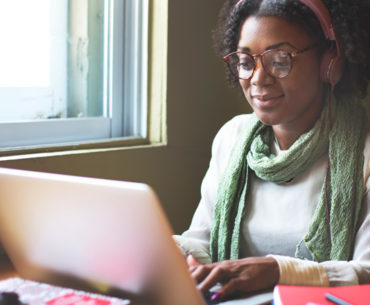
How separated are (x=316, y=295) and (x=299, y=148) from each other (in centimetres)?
58

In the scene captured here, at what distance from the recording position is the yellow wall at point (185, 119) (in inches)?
78.1

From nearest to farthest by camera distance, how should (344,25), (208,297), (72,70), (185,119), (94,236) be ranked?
(94,236) → (208,297) → (344,25) → (72,70) → (185,119)

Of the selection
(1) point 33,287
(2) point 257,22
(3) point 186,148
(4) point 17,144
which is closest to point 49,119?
(4) point 17,144

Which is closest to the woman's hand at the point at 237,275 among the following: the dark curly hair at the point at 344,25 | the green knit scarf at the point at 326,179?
the green knit scarf at the point at 326,179

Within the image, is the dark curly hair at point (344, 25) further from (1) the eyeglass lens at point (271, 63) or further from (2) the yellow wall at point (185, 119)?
(2) the yellow wall at point (185, 119)

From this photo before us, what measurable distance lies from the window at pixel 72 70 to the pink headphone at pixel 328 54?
2.53 feet

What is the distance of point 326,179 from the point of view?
1425 millimetres

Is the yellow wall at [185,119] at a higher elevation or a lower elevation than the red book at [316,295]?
higher

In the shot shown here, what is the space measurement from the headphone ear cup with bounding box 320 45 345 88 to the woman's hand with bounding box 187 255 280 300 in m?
0.53

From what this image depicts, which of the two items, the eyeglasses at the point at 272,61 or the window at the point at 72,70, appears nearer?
the eyeglasses at the point at 272,61

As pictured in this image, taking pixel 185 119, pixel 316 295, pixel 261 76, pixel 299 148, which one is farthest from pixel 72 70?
pixel 316 295

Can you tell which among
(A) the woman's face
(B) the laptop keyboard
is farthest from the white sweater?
(B) the laptop keyboard

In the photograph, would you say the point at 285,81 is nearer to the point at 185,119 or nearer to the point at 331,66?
the point at 331,66

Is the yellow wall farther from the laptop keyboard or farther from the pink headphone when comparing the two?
the laptop keyboard
